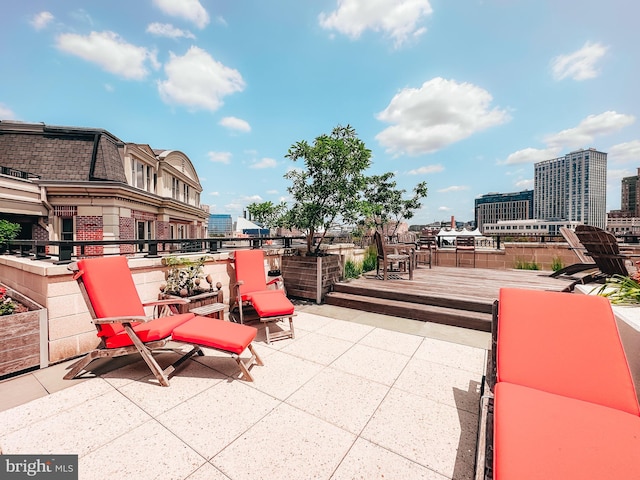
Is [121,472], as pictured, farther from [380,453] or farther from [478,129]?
[478,129]

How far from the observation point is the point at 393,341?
12.1 ft

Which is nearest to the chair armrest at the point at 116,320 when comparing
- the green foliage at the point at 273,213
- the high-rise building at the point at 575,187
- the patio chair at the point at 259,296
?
the patio chair at the point at 259,296

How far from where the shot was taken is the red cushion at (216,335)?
8.38 ft

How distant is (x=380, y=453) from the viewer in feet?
5.77

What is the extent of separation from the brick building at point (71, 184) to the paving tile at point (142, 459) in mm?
12497

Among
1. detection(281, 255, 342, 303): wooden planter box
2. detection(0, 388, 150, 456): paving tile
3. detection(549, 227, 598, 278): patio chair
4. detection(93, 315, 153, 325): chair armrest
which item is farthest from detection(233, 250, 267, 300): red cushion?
detection(549, 227, 598, 278): patio chair

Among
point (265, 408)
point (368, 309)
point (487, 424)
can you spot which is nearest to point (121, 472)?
point (265, 408)

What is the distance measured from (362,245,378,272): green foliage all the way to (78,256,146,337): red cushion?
600 cm

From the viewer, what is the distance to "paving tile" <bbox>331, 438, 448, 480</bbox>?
5.17 ft

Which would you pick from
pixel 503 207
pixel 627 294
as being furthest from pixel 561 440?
pixel 503 207

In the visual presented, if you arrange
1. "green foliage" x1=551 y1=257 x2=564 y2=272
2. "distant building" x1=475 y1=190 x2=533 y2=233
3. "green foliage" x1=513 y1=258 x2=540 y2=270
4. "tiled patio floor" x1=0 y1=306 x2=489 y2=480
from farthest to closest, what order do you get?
"distant building" x1=475 y1=190 x2=533 y2=233
"green foliage" x1=513 y1=258 x2=540 y2=270
"green foliage" x1=551 y1=257 x2=564 y2=272
"tiled patio floor" x1=0 y1=306 x2=489 y2=480

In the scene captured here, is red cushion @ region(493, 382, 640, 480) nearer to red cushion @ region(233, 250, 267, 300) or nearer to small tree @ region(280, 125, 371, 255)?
red cushion @ region(233, 250, 267, 300)

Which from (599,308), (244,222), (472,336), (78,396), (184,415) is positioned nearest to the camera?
(599,308)

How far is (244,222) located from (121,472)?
1380 inches
